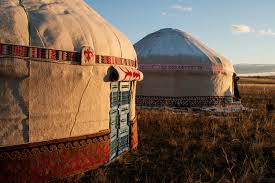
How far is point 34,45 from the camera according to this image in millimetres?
3594

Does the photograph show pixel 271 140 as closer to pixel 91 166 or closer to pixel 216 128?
pixel 216 128

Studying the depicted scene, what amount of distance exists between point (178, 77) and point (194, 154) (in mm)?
5895

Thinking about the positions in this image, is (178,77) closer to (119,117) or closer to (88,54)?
(119,117)

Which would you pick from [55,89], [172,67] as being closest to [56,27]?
[55,89]

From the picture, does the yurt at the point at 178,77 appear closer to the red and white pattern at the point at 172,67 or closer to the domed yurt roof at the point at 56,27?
the red and white pattern at the point at 172,67

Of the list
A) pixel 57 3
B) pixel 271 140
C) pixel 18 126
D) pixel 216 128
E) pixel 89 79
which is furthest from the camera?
pixel 216 128

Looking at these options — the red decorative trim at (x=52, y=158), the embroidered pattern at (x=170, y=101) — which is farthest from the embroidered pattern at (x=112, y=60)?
the embroidered pattern at (x=170, y=101)

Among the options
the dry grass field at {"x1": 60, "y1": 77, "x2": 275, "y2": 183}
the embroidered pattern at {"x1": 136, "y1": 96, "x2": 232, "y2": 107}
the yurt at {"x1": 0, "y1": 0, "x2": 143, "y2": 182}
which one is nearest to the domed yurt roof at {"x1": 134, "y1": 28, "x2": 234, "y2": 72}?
the embroidered pattern at {"x1": 136, "y1": 96, "x2": 232, "y2": 107}

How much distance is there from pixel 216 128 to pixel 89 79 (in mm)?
4382

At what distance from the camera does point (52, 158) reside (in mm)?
3863

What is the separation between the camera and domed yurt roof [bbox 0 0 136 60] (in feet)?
11.6

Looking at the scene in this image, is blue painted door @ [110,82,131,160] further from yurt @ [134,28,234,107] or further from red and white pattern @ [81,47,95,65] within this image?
yurt @ [134,28,234,107]

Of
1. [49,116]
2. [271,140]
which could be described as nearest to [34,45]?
[49,116]

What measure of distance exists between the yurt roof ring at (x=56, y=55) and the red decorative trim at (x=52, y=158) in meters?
0.93
